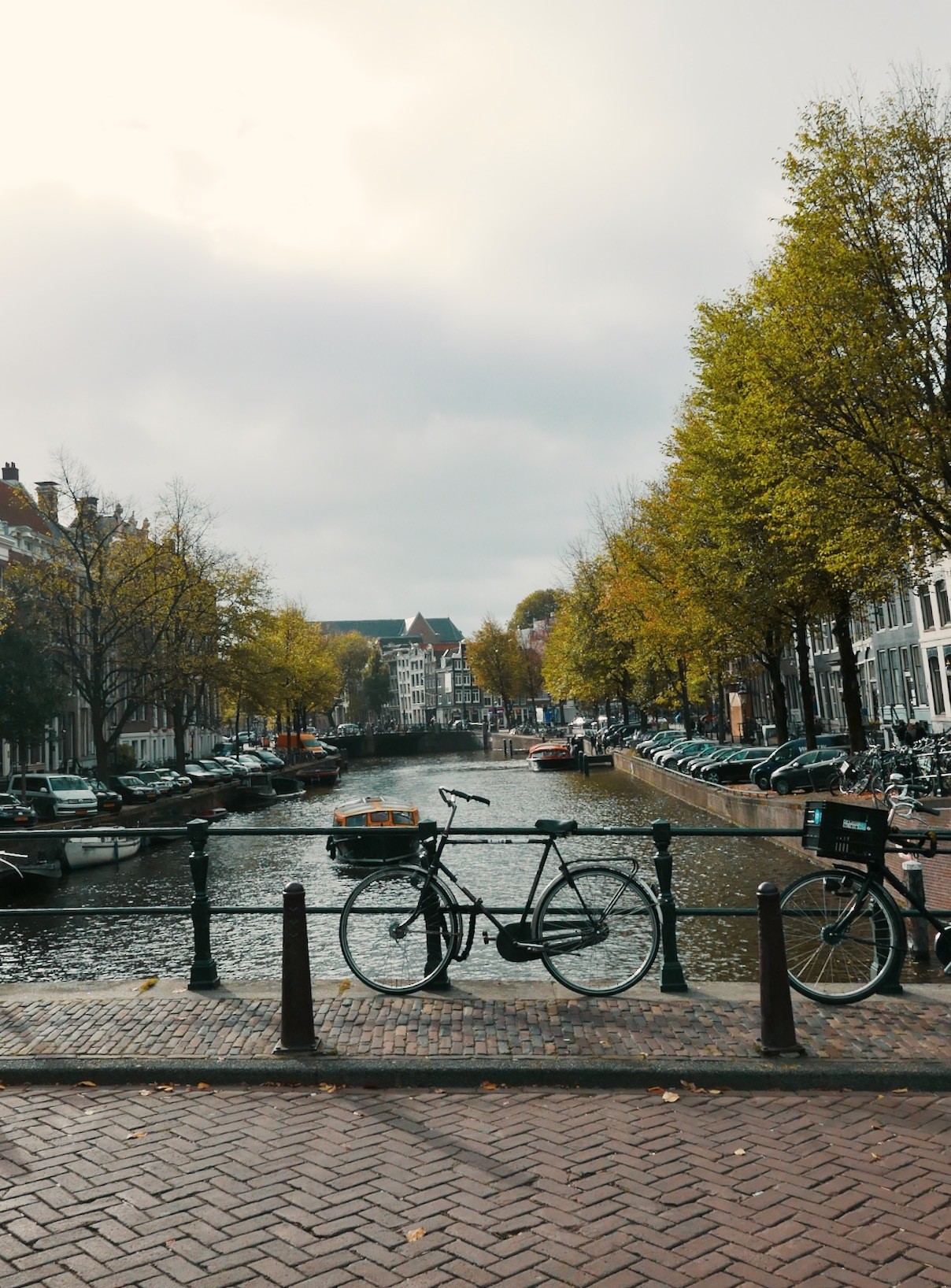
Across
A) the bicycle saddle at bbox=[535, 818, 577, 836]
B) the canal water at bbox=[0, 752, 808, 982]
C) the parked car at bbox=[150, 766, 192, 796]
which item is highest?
the parked car at bbox=[150, 766, 192, 796]

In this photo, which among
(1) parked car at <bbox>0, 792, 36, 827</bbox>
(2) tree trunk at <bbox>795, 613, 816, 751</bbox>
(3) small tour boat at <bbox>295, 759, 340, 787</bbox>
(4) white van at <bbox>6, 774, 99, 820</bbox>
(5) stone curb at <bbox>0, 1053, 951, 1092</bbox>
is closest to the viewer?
(5) stone curb at <bbox>0, 1053, 951, 1092</bbox>

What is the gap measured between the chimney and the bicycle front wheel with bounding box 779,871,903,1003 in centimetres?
4202

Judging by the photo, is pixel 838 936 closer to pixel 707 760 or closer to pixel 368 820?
pixel 368 820

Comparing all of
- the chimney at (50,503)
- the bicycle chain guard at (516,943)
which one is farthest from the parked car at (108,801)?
the bicycle chain guard at (516,943)

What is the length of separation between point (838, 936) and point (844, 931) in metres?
0.05

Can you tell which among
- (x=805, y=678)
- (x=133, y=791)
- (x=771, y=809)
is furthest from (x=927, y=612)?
(x=133, y=791)

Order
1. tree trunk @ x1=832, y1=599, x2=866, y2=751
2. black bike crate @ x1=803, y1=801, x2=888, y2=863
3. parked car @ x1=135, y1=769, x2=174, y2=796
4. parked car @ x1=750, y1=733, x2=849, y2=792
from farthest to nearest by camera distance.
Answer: parked car @ x1=135, y1=769, x2=174, y2=796
parked car @ x1=750, y1=733, x2=849, y2=792
tree trunk @ x1=832, y1=599, x2=866, y2=751
black bike crate @ x1=803, y1=801, x2=888, y2=863

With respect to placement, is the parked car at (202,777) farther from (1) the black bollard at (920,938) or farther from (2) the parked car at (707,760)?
(1) the black bollard at (920,938)

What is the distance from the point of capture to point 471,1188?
16.7ft

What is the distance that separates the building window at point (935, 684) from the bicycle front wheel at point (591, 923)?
137 ft

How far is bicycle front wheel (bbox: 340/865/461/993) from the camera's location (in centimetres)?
813

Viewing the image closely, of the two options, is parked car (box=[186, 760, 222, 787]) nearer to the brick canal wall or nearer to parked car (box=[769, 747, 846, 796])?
the brick canal wall

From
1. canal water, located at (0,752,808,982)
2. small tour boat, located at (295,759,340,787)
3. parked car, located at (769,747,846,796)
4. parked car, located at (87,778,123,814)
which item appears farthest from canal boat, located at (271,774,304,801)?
parked car, located at (769,747,846,796)

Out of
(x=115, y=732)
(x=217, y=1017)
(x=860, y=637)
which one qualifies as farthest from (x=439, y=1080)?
(x=860, y=637)
